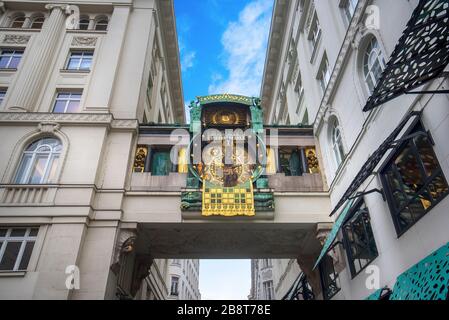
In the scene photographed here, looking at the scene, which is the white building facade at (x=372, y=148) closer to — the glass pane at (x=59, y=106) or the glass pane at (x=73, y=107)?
the glass pane at (x=73, y=107)

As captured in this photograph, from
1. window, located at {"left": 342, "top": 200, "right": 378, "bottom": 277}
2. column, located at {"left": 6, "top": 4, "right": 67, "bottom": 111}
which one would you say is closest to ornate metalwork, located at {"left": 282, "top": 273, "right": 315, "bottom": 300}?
window, located at {"left": 342, "top": 200, "right": 378, "bottom": 277}

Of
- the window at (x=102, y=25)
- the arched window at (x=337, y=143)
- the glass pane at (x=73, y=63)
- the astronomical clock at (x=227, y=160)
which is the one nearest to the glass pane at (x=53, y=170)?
the astronomical clock at (x=227, y=160)

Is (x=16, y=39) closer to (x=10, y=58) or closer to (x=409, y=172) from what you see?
(x=10, y=58)

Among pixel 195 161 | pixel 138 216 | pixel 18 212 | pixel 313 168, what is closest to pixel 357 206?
pixel 313 168

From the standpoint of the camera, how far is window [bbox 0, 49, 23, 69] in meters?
20.5

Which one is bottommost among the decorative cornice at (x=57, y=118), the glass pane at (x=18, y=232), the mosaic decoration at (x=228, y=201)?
the glass pane at (x=18, y=232)

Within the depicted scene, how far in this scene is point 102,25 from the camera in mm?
23797

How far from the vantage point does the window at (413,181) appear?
27.2 feet

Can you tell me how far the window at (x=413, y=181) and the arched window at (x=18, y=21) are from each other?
25.5 metres

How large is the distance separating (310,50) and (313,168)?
8420 millimetres

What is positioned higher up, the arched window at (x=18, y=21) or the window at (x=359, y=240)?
the arched window at (x=18, y=21)

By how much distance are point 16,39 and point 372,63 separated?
21.7 metres

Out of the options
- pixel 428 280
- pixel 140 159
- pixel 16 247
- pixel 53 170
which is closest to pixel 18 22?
pixel 53 170
